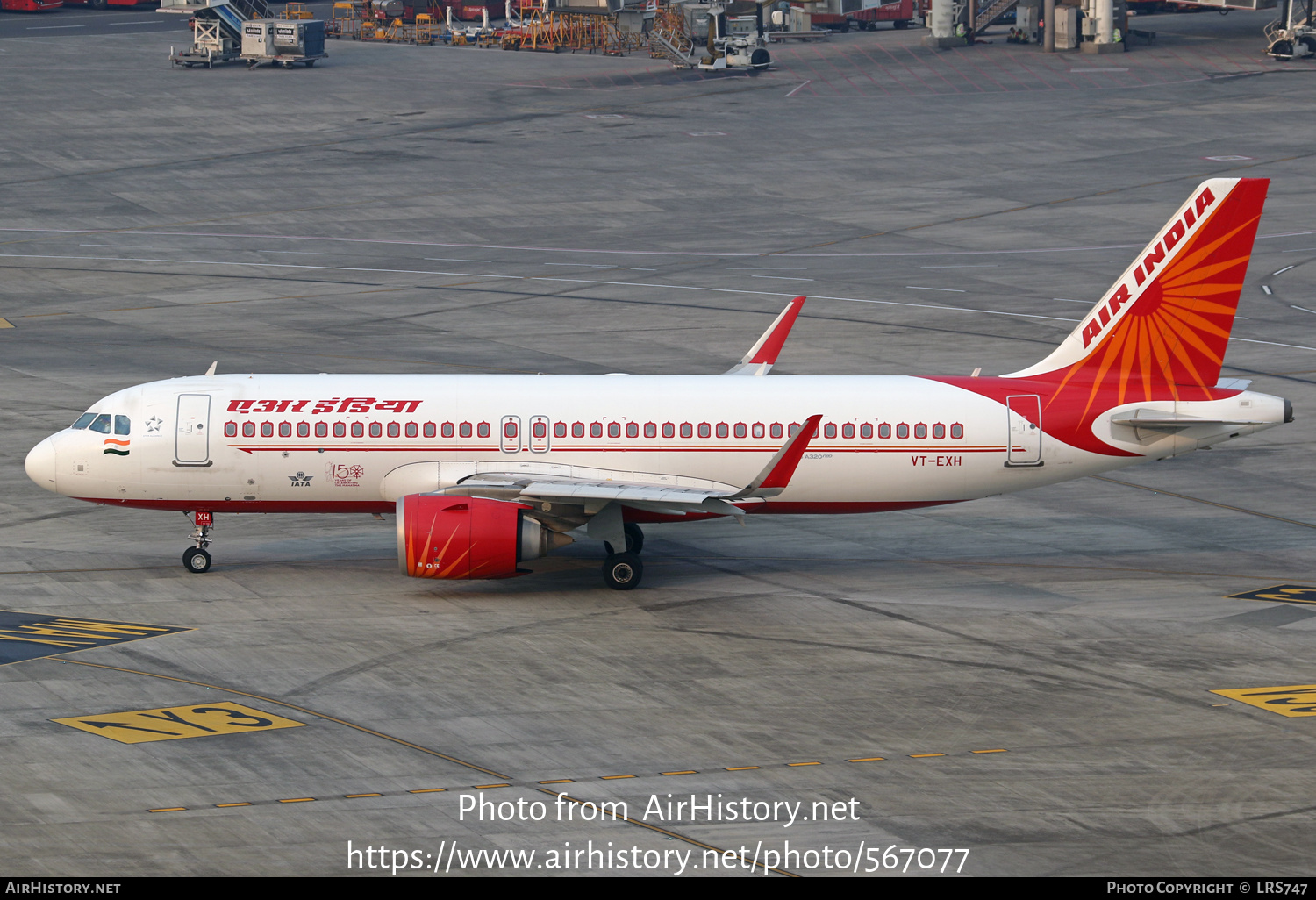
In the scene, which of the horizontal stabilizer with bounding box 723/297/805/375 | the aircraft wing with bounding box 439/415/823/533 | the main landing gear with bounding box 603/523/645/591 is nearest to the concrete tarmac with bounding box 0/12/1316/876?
the main landing gear with bounding box 603/523/645/591

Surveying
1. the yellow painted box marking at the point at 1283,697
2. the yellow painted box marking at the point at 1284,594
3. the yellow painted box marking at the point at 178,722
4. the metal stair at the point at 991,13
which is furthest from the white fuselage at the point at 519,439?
the metal stair at the point at 991,13

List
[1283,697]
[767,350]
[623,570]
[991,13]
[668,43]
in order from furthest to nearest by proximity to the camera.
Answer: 1. [991,13]
2. [668,43]
3. [767,350]
4. [623,570]
5. [1283,697]

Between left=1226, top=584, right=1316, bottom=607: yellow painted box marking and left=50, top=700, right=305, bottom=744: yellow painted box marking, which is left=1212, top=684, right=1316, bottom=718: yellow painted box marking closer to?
left=1226, top=584, right=1316, bottom=607: yellow painted box marking

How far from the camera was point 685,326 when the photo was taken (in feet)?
225

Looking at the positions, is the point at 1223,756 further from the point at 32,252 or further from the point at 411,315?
the point at 32,252

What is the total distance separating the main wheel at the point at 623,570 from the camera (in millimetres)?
39344

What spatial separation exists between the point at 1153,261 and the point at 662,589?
14198 millimetres

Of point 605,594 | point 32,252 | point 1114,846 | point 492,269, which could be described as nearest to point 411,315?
point 492,269

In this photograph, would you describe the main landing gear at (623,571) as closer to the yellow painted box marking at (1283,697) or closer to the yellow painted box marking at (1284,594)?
the yellow painted box marking at (1283,697)

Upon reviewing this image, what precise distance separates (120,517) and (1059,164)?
72230mm

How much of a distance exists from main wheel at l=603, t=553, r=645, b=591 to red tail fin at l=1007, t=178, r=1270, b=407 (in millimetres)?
11131

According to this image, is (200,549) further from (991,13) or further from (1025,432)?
(991,13)

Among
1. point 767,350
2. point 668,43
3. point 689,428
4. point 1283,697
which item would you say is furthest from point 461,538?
point 668,43

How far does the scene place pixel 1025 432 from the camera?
1583 inches
